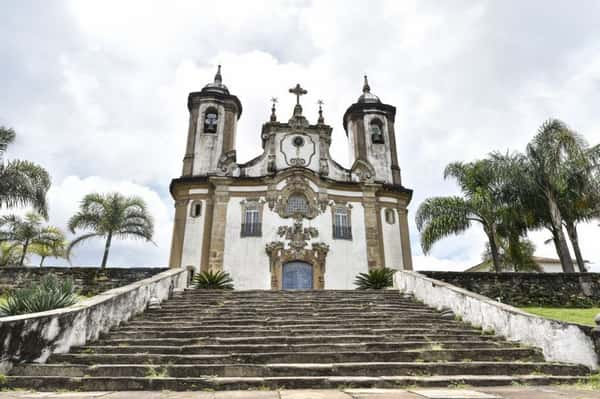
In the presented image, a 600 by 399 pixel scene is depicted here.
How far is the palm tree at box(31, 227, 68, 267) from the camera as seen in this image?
1924 centimetres

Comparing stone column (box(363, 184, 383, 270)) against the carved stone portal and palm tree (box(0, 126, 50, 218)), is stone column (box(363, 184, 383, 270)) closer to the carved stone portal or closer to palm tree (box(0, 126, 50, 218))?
the carved stone portal

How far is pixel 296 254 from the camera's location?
15242 mm

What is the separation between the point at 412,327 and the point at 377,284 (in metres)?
5.40

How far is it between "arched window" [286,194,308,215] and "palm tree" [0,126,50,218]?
8686 millimetres

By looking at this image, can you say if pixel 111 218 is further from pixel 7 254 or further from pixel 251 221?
pixel 7 254

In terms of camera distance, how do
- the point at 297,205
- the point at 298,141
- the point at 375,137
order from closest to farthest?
1. the point at 297,205
2. the point at 298,141
3. the point at 375,137

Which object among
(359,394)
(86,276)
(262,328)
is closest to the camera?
(359,394)

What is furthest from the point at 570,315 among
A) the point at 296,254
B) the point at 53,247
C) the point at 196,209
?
the point at 53,247

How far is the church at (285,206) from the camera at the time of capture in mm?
15250

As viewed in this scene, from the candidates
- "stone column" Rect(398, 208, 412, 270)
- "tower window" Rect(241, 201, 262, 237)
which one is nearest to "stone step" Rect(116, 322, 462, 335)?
"tower window" Rect(241, 201, 262, 237)

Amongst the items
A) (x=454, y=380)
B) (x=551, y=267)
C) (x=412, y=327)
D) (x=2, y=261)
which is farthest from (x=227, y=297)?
(x=551, y=267)

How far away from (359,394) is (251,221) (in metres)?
12.5

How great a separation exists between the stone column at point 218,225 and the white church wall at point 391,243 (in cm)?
672

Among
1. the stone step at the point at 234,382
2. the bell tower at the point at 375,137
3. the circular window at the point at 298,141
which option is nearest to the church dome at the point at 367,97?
the bell tower at the point at 375,137
